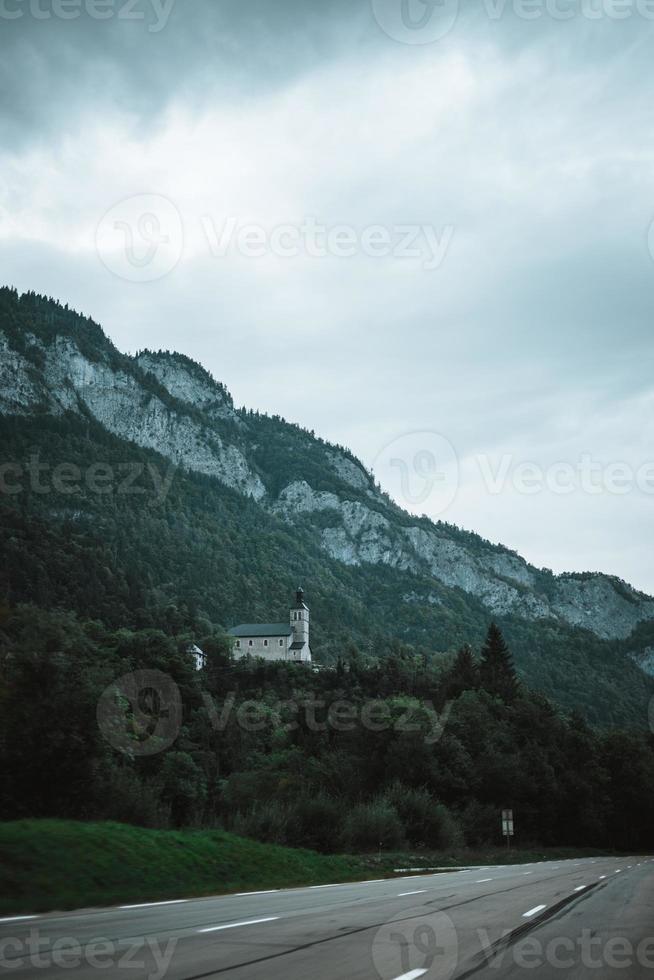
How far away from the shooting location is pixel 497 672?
113 metres

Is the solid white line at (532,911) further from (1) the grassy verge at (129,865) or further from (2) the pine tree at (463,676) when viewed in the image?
(2) the pine tree at (463,676)

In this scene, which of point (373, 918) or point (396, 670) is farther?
point (396, 670)

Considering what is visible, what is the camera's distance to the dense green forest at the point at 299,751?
28062 mm

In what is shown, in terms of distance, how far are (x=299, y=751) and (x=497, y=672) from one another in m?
41.0

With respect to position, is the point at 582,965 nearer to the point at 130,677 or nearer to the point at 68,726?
the point at 68,726

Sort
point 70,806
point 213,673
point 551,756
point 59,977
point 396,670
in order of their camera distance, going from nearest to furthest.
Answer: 1. point 59,977
2. point 70,806
3. point 551,756
4. point 396,670
5. point 213,673

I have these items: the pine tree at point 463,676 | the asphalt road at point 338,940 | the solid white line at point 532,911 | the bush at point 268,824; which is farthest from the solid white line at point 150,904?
the pine tree at point 463,676

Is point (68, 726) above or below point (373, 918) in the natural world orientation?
above

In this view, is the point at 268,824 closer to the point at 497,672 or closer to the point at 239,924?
the point at 239,924

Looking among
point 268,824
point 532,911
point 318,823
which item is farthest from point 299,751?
point 532,911

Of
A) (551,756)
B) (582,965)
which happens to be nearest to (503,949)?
(582,965)

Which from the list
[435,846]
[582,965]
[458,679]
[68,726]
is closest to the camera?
[582,965]

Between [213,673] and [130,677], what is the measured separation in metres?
55.6

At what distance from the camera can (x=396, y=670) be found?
144750 millimetres
